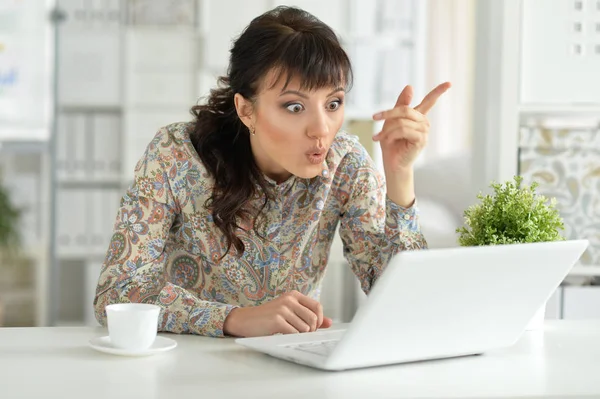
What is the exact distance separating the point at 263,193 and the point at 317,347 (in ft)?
1.85

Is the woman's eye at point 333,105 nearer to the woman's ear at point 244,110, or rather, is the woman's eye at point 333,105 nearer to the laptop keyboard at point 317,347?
the woman's ear at point 244,110

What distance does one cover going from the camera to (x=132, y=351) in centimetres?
108

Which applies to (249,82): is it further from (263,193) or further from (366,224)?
(366,224)

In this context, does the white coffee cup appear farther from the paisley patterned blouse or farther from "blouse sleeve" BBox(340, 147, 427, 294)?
"blouse sleeve" BBox(340, 147, 427, 294)

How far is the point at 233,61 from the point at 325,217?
0.36 meters

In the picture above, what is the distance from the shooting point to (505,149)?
1951 millimetres

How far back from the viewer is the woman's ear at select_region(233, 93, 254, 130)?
1534 millimetres

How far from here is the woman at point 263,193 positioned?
1436 millimetres

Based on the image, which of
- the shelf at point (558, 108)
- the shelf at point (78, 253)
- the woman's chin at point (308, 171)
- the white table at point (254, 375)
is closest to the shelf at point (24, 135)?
the shelf at point (78, 253)

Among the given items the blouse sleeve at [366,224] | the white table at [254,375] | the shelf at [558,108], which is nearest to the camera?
the white table at [254,375]

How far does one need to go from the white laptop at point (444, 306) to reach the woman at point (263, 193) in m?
0.28

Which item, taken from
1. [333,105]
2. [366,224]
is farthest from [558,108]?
[333,105]

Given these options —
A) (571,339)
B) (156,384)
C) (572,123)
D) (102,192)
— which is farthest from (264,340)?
(102,192)

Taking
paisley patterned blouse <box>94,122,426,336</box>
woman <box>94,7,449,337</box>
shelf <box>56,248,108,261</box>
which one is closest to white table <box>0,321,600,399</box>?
woman <box>94,7,449,337</box>
